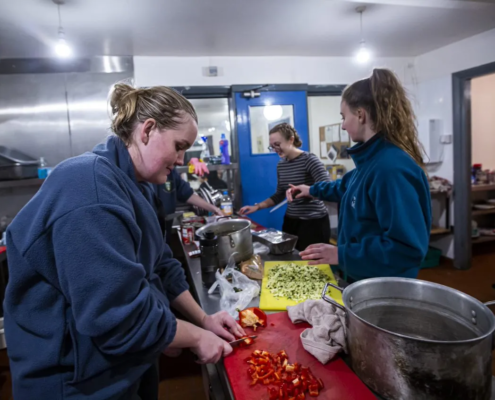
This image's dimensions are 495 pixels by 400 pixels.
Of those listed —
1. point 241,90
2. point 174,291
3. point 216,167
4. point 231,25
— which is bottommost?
point 174,291

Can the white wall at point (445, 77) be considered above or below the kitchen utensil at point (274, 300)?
above

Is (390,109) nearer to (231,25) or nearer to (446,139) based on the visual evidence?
(231,25)

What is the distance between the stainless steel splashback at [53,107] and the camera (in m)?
3.24

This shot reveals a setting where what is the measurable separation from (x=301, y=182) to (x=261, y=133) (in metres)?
1.38

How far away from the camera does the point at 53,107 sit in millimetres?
3338

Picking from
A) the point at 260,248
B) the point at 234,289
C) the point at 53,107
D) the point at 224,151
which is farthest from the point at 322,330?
the point at 53,107

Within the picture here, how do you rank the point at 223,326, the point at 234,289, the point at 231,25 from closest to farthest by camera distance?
the point at 223,326, the point at 234,289, the point at 231,25

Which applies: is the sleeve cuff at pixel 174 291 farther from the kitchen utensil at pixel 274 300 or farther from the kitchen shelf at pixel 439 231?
the kitchen shelf at pixel 439 231

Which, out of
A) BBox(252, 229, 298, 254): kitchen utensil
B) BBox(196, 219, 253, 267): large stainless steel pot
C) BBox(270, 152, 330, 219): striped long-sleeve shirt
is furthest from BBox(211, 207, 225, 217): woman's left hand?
BBox(196, 219, 253, 267): large stainless steel pot

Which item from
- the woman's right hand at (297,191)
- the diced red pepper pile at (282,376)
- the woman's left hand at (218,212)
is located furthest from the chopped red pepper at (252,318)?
the woman's left hand at (218,212)

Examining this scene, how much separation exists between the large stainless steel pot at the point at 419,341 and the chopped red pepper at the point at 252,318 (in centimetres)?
35

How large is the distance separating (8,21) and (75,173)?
2610 millimetres

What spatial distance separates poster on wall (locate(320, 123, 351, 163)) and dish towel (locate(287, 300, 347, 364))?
12.1 feet

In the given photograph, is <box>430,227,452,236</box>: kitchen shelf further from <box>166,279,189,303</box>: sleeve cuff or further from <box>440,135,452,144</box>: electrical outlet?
<box>166,279,189,303</box>: sleeve cuff
